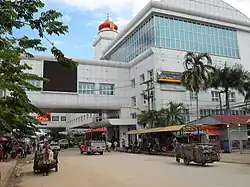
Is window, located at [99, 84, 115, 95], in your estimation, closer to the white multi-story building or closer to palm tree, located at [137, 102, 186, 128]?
the white multi-story building

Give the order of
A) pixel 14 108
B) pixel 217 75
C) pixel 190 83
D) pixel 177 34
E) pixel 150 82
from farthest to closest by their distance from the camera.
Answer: pixel 177 34 < pixel 150 82 < pixel 217 75 < pixel 190 83 < pixel 14 108

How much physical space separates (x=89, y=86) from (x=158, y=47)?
14.1 metres

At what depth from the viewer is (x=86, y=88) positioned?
55031 millimetres

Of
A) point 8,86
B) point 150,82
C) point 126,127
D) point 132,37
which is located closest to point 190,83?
point 150,82

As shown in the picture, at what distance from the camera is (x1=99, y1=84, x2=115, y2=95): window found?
56.1m

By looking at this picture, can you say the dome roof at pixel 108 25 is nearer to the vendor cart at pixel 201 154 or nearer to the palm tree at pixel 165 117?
the palm tree at pixel 165 117

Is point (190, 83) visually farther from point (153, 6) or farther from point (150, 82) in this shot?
point (153, 6)

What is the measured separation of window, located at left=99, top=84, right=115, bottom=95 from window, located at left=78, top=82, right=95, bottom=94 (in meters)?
1.55

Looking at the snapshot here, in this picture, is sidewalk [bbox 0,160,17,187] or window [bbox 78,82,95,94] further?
window [bbox 78,82,95,94]

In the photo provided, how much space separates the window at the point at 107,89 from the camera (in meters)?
56.1

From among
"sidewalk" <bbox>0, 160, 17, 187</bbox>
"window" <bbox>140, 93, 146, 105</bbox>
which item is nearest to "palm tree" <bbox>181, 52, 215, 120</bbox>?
"window" <bbox>140, 93, 146, 105</bbox>

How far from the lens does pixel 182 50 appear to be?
173ft

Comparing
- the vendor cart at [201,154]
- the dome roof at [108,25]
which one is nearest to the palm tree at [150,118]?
the vendor cart at [201,154]

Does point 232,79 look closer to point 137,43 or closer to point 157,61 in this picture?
point 157,61
